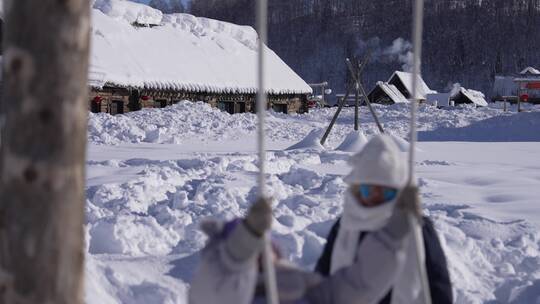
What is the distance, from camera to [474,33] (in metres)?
77.8

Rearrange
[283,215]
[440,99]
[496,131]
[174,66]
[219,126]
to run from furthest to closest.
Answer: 1. [440,99]
2. [174,66]
3. [496,131]
4. [219,126]
5. [283,215]

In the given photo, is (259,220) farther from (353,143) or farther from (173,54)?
(173,54)

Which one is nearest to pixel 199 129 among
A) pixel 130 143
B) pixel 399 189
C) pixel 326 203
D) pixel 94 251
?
pixel 130 143

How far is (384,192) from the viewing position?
196cm

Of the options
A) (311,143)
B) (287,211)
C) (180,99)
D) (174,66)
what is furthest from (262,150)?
(174,66)

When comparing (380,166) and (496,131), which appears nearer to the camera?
(380,166)

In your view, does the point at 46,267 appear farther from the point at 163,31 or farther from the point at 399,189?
the point at 163,31

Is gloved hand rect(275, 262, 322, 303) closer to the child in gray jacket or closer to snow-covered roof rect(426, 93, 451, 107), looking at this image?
the child in gray jacket

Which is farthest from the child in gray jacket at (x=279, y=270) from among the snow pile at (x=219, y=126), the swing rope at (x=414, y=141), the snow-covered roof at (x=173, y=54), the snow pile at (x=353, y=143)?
the snow-covered roof at (x=173, y=54)

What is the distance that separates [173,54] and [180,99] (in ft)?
7.41

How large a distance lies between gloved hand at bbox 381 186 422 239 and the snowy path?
2.12 metres

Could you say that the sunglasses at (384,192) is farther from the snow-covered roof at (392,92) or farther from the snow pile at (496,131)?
the snow-covered roof at (392,92)

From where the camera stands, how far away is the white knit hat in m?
1.95

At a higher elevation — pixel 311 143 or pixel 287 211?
pixel 311 143
